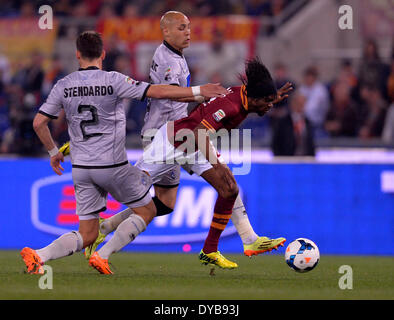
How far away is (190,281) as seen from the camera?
729 cm

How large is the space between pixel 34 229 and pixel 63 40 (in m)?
6.19

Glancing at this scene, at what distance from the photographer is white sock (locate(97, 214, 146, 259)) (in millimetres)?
7391

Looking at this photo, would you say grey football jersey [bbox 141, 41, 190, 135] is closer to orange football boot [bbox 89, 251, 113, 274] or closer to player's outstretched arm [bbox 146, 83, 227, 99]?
player's outstretched arm [bbox 146, 83, 227, 99]

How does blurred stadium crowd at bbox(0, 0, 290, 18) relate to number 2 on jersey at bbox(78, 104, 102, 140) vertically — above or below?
above

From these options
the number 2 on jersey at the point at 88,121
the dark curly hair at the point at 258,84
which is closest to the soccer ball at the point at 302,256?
the dark curly hair at the point at 258,84

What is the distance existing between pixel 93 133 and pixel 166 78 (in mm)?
1178

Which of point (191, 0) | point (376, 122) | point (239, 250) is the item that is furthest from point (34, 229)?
point (191, 0)

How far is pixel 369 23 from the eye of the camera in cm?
1608

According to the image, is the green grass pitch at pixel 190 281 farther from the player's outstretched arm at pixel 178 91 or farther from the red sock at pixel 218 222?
the player's outstretched arm at pixel 178 91

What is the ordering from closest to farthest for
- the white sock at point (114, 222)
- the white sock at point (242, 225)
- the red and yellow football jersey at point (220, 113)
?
the red and yellow football jersey at point (220, 113) < the white sock at point (242, 225) < the white sock at point (114, 222)

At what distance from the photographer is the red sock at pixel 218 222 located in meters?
7.89

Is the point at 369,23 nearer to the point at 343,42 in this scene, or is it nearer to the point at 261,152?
the point at 343,42

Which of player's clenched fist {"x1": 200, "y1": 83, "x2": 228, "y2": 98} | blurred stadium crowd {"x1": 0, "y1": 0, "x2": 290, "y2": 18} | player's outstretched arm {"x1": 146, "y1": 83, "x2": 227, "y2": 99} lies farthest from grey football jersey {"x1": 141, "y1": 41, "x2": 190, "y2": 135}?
blurred stadium crowd {"x1": 0, "y1": 0, "x2": 290, "y2": 18}

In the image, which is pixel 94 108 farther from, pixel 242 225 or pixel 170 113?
pixel 242 225
